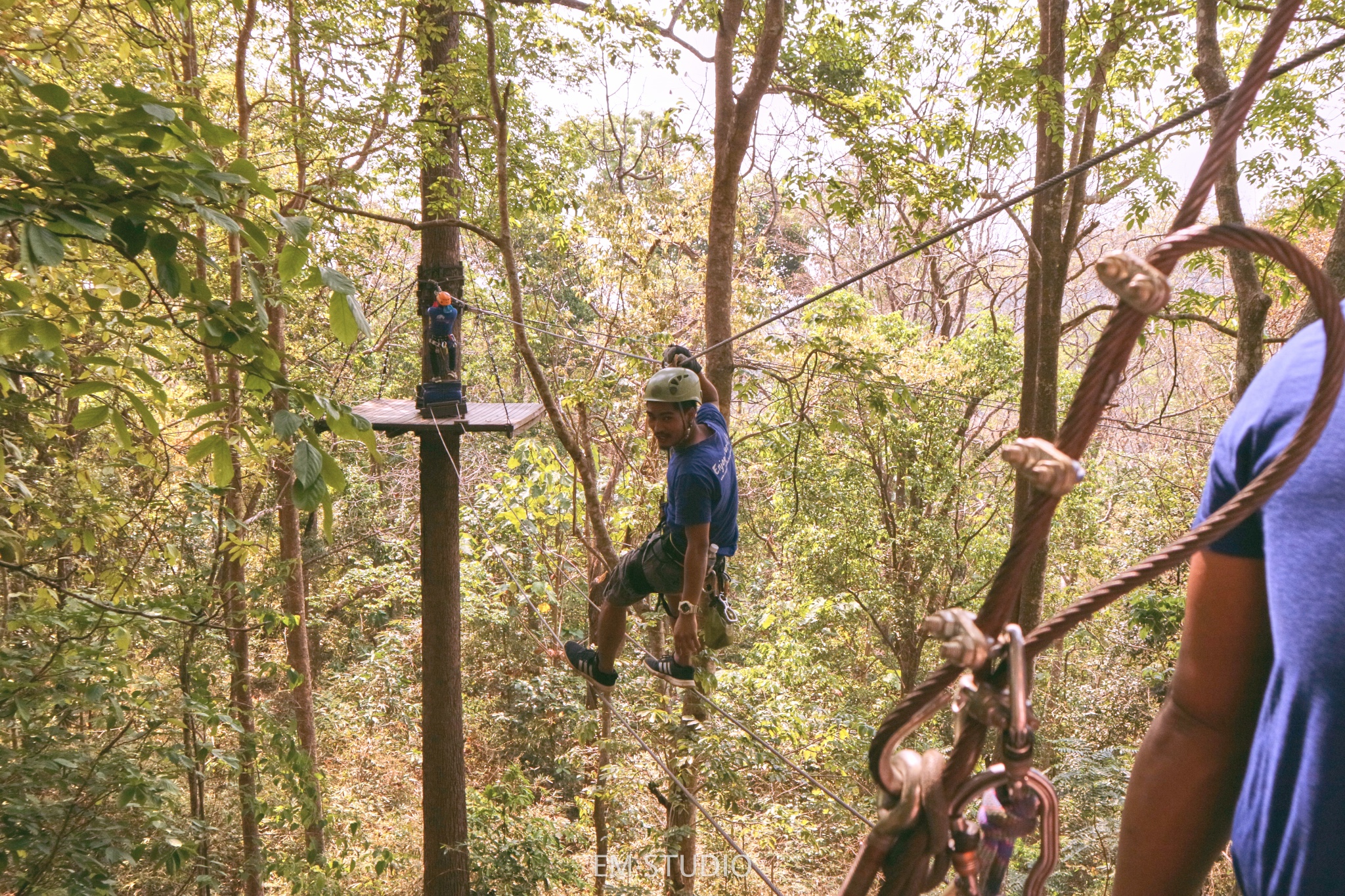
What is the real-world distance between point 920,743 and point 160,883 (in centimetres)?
850

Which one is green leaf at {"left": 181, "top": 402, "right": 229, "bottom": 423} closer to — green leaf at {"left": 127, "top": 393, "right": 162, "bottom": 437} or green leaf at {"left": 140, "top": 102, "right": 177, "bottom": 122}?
green leaf at {"left": 127, "top": 393, "right": 162, "bottom": 437}

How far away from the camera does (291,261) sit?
4.31ft

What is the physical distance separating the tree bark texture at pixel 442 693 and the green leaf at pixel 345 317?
4.60 m

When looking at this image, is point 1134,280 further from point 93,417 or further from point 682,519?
point 682,519

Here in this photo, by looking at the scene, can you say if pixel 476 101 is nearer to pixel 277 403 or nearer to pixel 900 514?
pixel 277 403

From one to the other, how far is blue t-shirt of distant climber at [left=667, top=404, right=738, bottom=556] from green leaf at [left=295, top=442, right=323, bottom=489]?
221 centimetres

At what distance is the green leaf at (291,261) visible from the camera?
1.31 meters

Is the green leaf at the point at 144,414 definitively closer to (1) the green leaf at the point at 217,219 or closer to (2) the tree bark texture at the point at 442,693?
(1) the green leaf at the point at 217,219

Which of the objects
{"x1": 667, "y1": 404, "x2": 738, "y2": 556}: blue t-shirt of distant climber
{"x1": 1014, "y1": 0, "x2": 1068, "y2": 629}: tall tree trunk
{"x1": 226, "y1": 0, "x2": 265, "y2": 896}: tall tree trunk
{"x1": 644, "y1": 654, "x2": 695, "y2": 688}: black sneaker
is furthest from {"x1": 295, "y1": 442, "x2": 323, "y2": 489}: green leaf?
{"x1": 1014, "y1": 0, "x2": 1068, "y2": 629}: tall tree trunk

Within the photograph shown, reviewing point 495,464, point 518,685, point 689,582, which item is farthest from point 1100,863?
point 495,464

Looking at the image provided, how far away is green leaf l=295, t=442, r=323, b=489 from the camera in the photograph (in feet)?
4.19

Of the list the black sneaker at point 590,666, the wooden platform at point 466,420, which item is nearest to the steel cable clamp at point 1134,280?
the black sneaker at point 590,666

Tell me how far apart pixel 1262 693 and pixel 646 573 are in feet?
11.0

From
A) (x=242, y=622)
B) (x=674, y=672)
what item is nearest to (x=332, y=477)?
(x=674, y=672)
